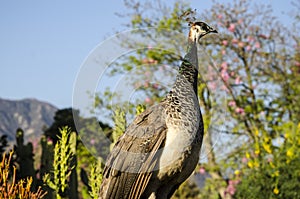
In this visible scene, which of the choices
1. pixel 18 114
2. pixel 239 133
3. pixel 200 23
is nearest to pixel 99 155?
pixel 200 23

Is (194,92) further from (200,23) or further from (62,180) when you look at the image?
(62,180)

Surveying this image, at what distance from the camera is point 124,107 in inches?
206

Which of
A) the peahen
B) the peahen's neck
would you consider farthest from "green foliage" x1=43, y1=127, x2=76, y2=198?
the peahen's neck

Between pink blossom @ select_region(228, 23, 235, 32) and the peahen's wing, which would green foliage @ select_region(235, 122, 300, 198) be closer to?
pink blossom @ select_region(228, 23, 235, 32)

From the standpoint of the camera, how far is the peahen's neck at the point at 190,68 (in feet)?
13.0

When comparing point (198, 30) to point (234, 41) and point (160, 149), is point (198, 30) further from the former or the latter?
point (234, 41)

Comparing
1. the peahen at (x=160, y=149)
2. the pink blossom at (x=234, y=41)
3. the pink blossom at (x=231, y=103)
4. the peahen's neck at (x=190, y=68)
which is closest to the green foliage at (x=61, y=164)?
the peahen at (x=160, y=149)

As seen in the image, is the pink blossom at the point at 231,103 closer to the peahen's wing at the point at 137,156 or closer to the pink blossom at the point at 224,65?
the pink blossom at the point at 224,65

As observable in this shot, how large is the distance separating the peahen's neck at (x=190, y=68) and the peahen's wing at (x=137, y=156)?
30 centimetres

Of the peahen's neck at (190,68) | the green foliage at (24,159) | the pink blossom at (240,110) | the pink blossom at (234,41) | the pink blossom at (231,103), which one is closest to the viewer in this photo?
the peahen's neck at (190,68)

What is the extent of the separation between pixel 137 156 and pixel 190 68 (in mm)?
808

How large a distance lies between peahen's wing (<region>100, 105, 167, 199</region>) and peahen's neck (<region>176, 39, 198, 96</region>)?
0.30m

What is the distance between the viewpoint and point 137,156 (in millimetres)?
3781

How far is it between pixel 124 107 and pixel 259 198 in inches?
161
